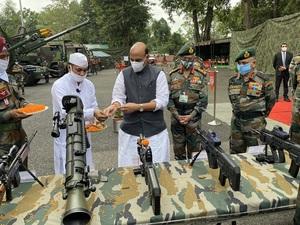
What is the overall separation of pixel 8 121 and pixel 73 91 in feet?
2.16

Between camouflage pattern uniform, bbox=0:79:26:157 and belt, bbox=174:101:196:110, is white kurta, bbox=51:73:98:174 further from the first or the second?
belt, bbox=174:101:196:110

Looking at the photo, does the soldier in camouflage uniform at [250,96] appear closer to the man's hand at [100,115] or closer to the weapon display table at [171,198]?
the weapon display table at [171,198]

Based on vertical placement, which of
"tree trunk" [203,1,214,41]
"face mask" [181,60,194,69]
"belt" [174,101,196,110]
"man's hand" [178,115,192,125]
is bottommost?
"man's hand" [178,115,192,125]

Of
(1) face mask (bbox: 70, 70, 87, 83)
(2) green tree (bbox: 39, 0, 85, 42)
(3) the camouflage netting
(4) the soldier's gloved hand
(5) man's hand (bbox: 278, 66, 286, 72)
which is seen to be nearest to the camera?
(4) the soldier's gloved hand

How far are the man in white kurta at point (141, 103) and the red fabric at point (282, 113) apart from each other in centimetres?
524

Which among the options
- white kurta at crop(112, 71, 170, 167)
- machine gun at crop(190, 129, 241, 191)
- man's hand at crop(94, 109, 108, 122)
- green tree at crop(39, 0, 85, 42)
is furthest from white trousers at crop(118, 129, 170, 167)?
green tree at crop(39, 0, 85, 42)

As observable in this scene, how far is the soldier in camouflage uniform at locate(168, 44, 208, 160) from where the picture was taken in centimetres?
425

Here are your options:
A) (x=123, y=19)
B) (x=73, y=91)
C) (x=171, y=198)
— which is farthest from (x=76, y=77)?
(x=123, y=19)

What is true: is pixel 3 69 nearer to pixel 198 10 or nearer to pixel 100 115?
pixel 100 115

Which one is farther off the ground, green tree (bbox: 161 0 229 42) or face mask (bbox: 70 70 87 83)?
green tree (bbox: 161 0 229 42)

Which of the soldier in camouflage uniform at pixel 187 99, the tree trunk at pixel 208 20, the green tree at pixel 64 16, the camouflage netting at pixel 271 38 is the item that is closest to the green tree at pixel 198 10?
the tree trunk at pixel 208 20

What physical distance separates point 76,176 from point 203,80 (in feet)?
9.29

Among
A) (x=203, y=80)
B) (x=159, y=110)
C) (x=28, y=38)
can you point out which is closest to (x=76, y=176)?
(x=159, y=110)

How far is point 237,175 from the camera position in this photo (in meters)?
2.45
